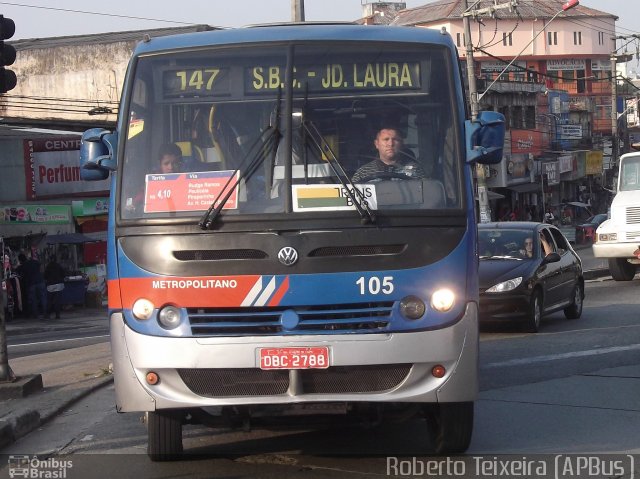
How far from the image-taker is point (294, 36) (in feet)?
24.7

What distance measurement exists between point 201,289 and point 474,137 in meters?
2.10

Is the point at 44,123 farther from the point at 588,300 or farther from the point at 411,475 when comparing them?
the point at 411,475

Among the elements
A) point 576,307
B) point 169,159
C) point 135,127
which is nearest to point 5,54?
point 135,127

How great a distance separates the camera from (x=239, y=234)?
6.96m

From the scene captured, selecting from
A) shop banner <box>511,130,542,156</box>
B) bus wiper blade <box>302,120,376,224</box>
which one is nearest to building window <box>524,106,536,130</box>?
shop banner <box>511,130,542,156</box>

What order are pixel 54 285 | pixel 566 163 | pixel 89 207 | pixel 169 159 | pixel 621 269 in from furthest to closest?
1. pixel 566 163
2. pixel 89 207
3. pixel 54 285
4. pixel 621 269
5. pixel 169 159

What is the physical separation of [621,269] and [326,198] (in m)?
19.2

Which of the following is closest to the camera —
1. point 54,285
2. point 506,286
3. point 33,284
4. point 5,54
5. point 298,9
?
point 5,54

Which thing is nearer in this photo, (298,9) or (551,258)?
(551,258)

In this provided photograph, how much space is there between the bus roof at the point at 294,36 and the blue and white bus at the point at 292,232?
20mm

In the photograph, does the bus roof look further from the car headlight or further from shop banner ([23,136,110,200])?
shop banner ([23,136,110,200])

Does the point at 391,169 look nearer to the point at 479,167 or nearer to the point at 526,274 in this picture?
the point at 526,274

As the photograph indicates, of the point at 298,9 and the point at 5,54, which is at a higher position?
the point at 298,9

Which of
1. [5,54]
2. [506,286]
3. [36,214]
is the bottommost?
[506,286]
